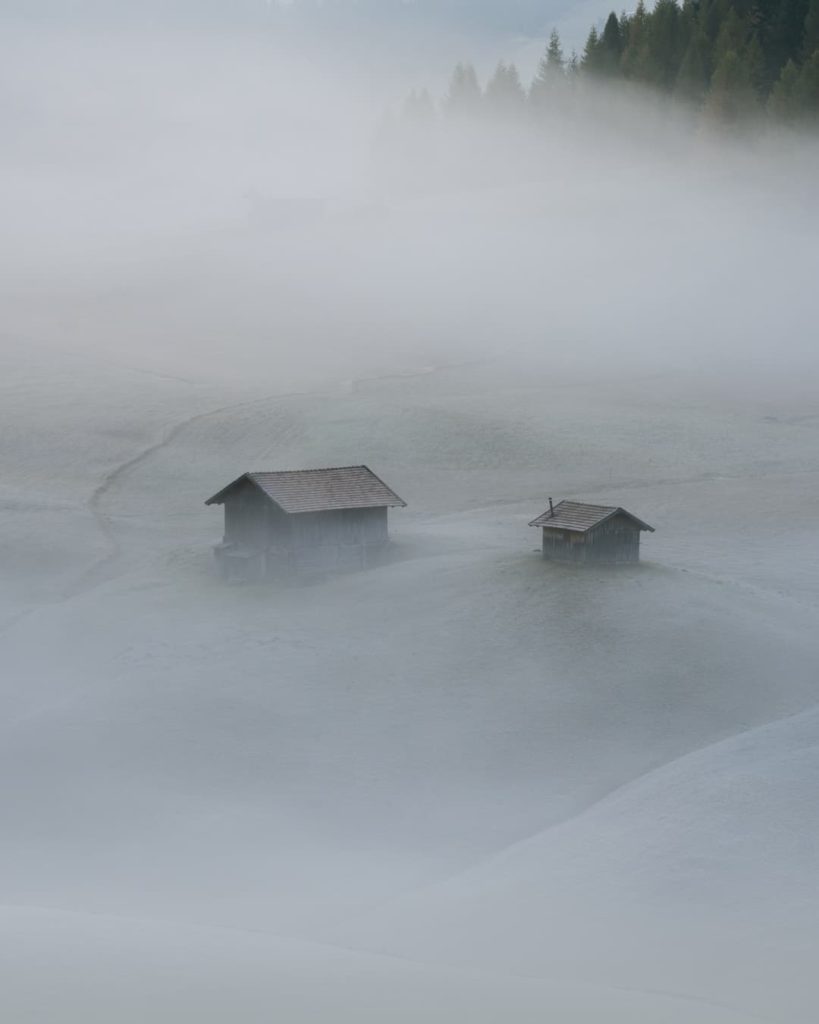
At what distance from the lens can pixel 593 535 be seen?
40.4 m

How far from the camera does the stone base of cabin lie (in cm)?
4318

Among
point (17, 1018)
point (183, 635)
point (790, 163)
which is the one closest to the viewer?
point (17, 1018)

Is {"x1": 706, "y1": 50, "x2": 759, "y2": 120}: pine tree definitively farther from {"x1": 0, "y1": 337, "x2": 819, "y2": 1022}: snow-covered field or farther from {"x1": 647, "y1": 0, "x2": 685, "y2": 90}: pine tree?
{"x1": 0, "y1": 337, "x2": 819, "y2": 1022}: snow-covered field

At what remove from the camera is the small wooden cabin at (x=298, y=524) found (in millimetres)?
43375

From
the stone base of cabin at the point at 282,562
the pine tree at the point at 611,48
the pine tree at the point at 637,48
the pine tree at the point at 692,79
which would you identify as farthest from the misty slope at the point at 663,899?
the pine tree at the point at 611,48

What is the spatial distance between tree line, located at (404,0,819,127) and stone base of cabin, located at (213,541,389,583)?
234ft

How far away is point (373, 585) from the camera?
134ft

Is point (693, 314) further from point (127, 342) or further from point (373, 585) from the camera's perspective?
point (373, 585)

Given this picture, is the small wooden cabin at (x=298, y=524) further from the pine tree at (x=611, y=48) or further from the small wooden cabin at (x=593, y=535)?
the pine tree at (x=611, y=48)

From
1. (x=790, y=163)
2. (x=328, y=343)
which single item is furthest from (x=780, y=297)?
(x=328, y=343)

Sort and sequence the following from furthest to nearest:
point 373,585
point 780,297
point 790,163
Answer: point 790,163 < point 780,297 < point 373,585

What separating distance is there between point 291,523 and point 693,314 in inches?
2010

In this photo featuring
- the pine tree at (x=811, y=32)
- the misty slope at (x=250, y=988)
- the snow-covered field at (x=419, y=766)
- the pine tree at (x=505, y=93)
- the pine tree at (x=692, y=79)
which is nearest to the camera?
the misty slope at (x=250, y=988)

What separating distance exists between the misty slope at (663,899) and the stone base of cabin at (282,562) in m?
17.5
